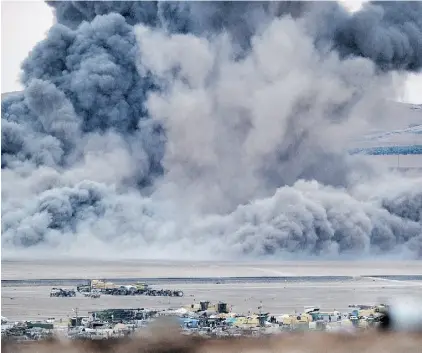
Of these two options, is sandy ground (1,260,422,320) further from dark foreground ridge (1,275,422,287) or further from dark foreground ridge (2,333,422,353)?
dark foreground ridge (2,333,422,353)

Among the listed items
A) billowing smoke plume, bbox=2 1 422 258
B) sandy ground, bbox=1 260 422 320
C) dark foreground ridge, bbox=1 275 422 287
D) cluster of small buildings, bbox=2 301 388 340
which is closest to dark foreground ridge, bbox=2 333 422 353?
cluster of small buildings, bbox=2 301 388 340

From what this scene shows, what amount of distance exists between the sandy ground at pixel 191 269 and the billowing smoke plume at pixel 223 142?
0.24 meters

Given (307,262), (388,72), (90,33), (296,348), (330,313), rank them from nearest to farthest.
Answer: (296,348) → (330,313) → (307,262) → (388,72) → (90,33)

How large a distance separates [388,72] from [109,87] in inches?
199

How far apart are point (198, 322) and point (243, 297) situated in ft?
5.96

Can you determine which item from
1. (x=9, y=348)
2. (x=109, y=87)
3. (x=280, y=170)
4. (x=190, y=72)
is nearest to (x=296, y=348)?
(x=9, y=348)

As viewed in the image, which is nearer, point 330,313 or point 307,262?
point 330,313

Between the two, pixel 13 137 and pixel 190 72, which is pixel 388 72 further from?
pixel 13 137

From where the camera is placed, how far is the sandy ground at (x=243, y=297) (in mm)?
15016

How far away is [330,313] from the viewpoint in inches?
583

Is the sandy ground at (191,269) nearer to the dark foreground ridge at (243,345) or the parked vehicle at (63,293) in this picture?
the parked vehicle at (63,293)

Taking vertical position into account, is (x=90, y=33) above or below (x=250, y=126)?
above

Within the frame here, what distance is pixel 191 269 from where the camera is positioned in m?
16.5

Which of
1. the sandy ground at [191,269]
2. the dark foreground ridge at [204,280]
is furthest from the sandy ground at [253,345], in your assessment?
the sandy ground at [191,269]
